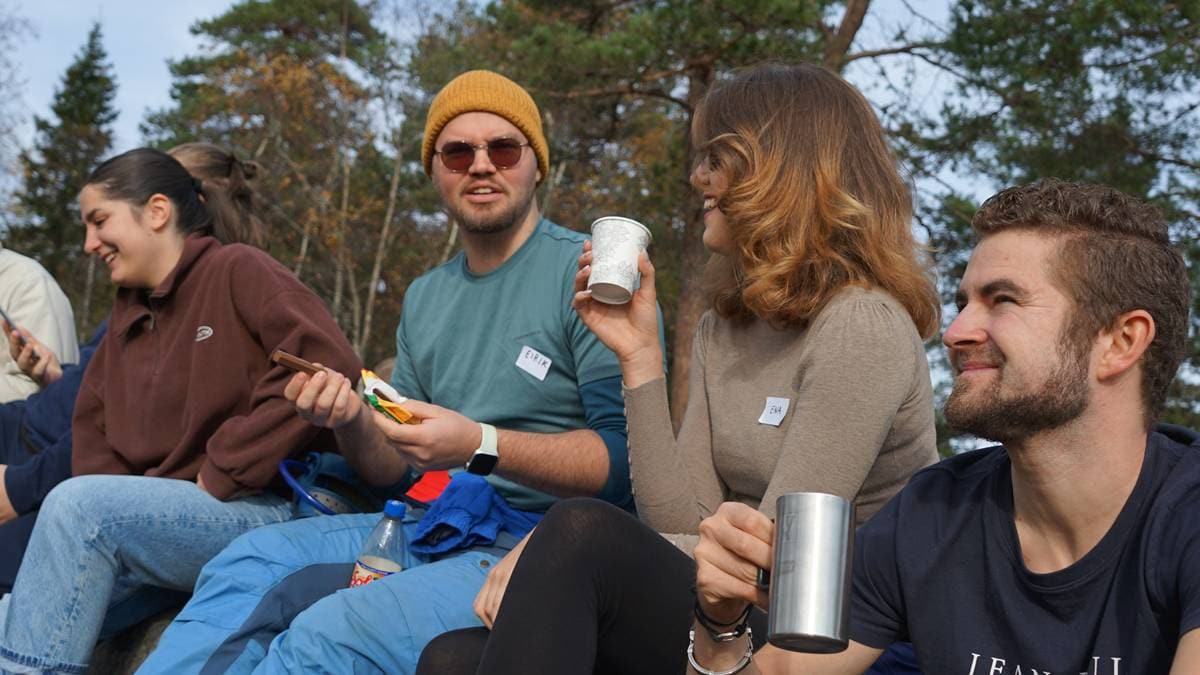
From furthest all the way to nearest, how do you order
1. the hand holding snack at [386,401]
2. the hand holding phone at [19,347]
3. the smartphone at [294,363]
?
the hand holding phone at [19,347] → the smartphone at [294,363] → the hand holding snack at [386,401]

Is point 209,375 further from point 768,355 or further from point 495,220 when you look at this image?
point 768,355

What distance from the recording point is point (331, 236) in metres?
24.2

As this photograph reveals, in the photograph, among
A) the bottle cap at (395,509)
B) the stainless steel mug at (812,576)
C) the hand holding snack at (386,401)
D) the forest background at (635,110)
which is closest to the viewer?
the stainless steel mug at (812,576)

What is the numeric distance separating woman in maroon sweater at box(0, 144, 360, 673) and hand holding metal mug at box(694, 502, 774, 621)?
2.08 metres

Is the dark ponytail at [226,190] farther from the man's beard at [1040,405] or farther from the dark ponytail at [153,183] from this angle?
the man's beard at [1040,405]

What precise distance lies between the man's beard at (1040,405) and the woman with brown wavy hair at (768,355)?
1.54 feet

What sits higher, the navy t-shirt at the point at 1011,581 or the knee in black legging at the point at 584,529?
the navy t-shirt at the point at 1011,581

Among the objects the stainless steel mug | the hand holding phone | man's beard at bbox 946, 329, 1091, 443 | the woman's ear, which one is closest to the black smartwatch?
man's beard at bbox 946, 329, 1091, 443

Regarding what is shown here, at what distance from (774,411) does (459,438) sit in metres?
0.78

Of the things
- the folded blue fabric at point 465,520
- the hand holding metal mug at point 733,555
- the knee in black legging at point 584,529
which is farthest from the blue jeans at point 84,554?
the hand holding metal mug at point 733,555

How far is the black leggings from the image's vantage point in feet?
6.62

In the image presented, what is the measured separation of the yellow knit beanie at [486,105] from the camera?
374 cm

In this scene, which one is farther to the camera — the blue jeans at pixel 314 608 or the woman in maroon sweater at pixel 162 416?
the woman in maroon sweater at pixel 162 416


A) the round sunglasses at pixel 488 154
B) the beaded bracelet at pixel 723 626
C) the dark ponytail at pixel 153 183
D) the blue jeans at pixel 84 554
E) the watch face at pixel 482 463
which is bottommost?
the blue jeans at pixel 84 554
